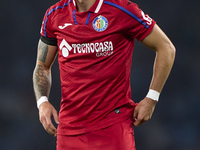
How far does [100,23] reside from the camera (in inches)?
78.8

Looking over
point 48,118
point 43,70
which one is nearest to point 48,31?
point 43,70

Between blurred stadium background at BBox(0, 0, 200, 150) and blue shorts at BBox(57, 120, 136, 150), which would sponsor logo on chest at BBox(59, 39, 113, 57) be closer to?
blue shorts at BBox(57, 120, 136, 150)

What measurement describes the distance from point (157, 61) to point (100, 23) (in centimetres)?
42

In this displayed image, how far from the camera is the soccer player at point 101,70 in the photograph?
1985mm

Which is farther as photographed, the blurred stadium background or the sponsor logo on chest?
the blurred stadium background

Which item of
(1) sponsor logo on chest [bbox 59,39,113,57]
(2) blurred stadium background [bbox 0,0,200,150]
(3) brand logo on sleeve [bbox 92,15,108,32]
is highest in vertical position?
(3) brand logo on sleeve [bbox 92,15,108,32]

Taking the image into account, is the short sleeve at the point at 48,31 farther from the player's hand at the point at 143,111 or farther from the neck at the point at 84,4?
the player's hand at the point at 143,111

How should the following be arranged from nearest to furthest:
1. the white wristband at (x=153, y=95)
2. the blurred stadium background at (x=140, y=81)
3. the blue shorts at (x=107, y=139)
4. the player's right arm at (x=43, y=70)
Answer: the blue shorts at (x=107, y=139) < the white wristband at (x=153, y=95) < the player's right arm at (x=43, y=70) < the blurred stadium background at (x=140, y=81)

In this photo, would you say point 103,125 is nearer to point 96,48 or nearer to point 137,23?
point 96,48

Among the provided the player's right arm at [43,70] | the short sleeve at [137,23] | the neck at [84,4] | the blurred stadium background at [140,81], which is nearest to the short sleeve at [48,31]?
the player's right arm at [43,70]

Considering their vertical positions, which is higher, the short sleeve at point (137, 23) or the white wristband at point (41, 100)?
the short sleeve at point (137, 23)

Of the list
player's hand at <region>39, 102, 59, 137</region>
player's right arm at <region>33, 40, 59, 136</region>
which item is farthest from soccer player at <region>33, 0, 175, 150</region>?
player's right arm at <region>33, 40, 59, 136</region>

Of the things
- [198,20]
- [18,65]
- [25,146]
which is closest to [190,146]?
[198,20]

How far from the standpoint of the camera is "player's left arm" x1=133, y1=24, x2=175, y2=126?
2025 mm
